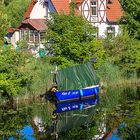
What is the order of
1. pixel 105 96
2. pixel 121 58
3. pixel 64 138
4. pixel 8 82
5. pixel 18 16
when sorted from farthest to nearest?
1. pixel 18 16
2. pixel 121 58
3. pixel 105 96
4. pixel 8 82
5. pixel 64 138

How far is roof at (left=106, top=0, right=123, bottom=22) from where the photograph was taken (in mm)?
61906

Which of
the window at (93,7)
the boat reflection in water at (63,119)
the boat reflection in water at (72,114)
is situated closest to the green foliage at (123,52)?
the boat reflection in water at (72,114)

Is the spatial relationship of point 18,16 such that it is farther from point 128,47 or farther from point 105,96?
point 105,96

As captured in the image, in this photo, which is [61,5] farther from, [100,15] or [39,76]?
[39,76]

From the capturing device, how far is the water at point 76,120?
28.4 metres

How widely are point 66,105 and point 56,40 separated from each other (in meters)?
8.24

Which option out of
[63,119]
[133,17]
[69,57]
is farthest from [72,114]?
[133,17]

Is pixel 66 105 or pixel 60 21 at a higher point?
pixel 60 21

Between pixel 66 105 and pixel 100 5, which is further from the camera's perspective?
pixel 100 5

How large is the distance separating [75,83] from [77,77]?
0.87 meters

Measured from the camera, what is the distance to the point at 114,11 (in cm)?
6303

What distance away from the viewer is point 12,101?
1465 inches

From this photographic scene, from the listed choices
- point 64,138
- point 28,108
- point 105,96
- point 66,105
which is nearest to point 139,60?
point 105,96

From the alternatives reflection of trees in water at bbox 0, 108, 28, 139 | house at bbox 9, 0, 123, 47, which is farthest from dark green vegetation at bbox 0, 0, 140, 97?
house at bbox 9, 0, 123, 47
